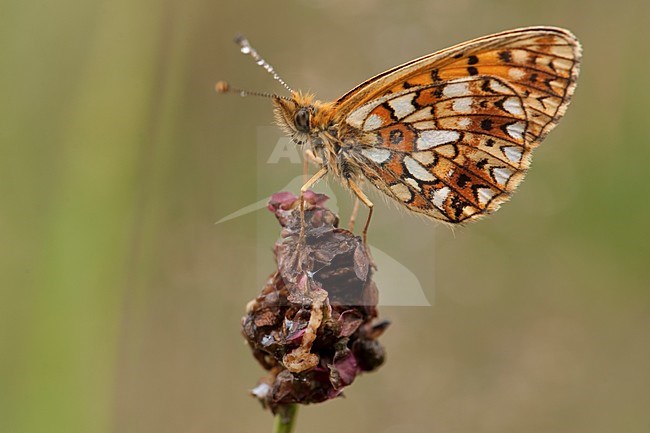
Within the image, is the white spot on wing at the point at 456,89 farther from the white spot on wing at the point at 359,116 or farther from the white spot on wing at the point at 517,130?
the white spot on wing at the point at 359,116

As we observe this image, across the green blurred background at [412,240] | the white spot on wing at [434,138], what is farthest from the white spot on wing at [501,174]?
the green blurred background at [412,240]

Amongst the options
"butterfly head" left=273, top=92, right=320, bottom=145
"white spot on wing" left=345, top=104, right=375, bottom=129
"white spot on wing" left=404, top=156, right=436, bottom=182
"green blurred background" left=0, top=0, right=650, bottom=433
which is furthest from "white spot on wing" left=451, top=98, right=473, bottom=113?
"green blurred background" left=0, top=0, right=650, bottom=433

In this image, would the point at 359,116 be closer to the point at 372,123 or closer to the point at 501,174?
the point at 372,123

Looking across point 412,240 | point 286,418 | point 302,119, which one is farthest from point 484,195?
point 412,240

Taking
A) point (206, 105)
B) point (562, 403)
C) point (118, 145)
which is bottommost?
point (562, 403)

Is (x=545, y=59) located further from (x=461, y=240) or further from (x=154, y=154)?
(x=461, y=240)

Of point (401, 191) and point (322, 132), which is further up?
point (322, 132)

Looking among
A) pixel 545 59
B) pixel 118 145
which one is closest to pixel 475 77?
pixel 545 59
